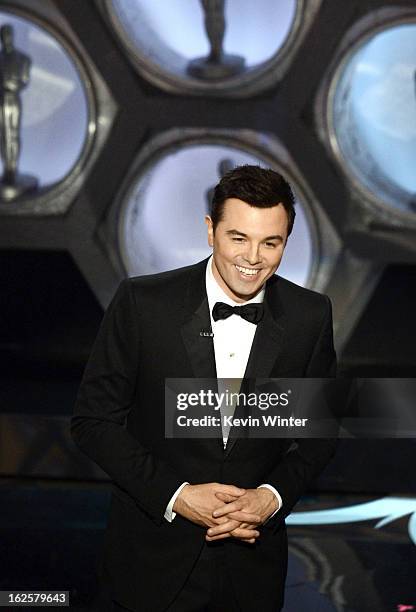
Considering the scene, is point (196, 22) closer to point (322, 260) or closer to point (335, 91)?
point (335, 91)

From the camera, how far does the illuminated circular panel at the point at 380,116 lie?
369cm

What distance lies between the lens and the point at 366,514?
307cm

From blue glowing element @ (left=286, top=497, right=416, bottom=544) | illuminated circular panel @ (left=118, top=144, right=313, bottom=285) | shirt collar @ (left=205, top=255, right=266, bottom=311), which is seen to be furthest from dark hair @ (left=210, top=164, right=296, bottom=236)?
illuminated circular panel @ (left=118, top=144, right=313, bottom=285)

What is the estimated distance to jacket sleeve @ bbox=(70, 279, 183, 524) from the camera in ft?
4.35

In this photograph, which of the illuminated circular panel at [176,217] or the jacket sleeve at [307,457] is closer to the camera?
the jacket sleeve at [307,457]

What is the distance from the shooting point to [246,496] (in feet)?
4.38

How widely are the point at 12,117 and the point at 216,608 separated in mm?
2820

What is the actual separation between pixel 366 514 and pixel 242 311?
6.11 feet

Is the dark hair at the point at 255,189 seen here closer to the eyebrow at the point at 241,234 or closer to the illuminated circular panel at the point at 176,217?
the eyebrow at the point at 241,234

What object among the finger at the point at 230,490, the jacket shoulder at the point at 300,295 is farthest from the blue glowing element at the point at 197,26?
the finger at the point at 230,490

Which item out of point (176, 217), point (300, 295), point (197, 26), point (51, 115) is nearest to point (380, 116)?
point (197, 26)

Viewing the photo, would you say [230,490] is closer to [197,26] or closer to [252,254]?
[252,254]

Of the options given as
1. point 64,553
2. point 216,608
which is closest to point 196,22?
point 64,553

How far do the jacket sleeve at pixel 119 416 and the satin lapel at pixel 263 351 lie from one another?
0.37ft
